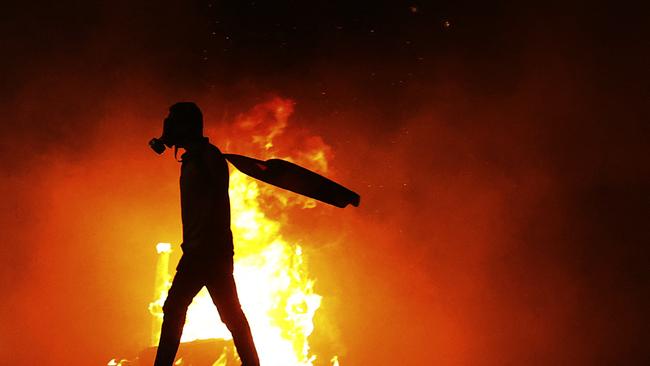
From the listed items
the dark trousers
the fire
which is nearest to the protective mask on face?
the dark trousers

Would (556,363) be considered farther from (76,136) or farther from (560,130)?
(76,136)

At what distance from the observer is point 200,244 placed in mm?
3156

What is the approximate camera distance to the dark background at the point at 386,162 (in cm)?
784

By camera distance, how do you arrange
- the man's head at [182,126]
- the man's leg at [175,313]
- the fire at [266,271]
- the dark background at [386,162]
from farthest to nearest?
the dark background at [386,162] → the fire at [266,271] → the man's head at [182,126] → the man's leg at [175,313]

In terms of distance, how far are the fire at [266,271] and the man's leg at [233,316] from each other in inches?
130

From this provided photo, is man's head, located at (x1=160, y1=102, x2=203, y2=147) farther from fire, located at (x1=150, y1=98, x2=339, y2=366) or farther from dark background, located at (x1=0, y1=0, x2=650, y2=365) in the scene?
dark background, located at (x1=0, y1=0, x2=650, y2=365)

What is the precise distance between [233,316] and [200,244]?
0.50m

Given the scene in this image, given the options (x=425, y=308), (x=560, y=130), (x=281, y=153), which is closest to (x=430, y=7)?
(x=560, y=130)

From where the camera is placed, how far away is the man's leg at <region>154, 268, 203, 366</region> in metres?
3.11

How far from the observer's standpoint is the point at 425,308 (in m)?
8.51

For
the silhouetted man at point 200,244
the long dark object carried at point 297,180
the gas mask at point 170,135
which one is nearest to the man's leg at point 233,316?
the silhouetted man at point 200,244

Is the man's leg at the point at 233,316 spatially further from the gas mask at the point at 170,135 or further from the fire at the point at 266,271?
the fire at the point at 266,271

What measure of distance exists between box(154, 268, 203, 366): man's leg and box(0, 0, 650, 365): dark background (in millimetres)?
5107

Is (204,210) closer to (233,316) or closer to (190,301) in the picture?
(190,301)
